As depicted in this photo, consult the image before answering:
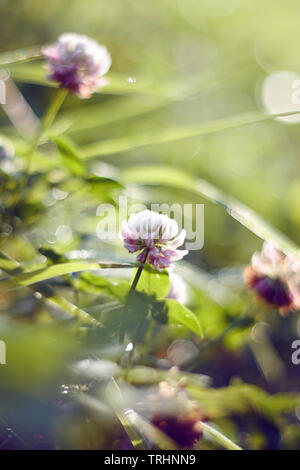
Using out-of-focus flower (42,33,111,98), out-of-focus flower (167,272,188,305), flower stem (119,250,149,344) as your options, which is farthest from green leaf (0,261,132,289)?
out-of-focus flower (42,33,111,98)

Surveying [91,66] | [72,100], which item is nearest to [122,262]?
[91,66]

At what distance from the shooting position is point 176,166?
4.16ft

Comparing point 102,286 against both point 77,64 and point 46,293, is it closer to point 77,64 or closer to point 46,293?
point 46,293

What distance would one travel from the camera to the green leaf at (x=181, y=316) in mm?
497

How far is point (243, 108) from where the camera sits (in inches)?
64.7

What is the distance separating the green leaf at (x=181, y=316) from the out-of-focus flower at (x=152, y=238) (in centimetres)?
5

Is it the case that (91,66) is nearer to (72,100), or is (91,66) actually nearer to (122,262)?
(122,262)

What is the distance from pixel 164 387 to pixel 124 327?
90mm

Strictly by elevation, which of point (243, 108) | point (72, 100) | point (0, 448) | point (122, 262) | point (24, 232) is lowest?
point (0, 448)

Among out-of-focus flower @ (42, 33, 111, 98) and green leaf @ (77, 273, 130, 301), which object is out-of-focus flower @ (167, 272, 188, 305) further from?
out-of-focus flower @ (42, 33, 111, 98)

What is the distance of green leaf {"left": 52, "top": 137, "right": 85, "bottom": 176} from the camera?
59cm

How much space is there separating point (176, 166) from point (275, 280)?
70cm

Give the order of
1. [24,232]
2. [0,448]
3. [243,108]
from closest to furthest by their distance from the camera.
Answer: [0,448]
[24,232]
[243,108]

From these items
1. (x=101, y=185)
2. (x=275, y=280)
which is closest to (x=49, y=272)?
(x=101, y=185)
